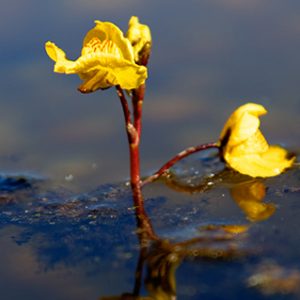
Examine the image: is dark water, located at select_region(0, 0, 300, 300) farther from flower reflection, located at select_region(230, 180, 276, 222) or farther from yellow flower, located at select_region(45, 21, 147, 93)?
yellow flower, located at select_region(45, 21, 147, 93)

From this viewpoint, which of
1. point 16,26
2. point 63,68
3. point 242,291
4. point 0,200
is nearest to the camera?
point 242,291

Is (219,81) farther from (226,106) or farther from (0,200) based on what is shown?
(0,200)

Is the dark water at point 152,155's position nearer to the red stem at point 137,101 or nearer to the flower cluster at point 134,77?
the flower cluster at point 134,77

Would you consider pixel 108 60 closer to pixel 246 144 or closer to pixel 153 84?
pixel 246 144

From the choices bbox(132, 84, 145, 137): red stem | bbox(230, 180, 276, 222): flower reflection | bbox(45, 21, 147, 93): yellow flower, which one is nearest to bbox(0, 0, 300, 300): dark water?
bbox(230, 180, 276, 222): flower reflection

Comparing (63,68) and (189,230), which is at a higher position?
(63,68)

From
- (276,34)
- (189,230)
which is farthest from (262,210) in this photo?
(276,34)

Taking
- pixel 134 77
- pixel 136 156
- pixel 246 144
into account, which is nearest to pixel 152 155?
pixel 136 156
